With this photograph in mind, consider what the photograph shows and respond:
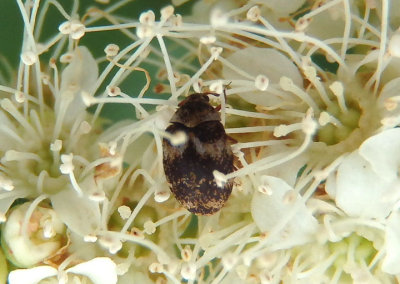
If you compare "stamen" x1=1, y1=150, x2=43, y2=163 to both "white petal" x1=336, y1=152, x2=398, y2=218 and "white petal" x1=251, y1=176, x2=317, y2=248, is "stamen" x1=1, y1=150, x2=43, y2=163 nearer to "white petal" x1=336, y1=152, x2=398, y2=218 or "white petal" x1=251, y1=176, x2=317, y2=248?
"white petal" x1=251, y1=176, x2=317, y2=248

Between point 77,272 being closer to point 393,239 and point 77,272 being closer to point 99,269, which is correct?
point 99,269

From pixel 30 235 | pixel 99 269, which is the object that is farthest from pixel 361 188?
pixel 30 235

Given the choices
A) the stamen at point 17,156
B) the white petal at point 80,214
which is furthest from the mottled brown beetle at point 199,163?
the stamen at point 17,156

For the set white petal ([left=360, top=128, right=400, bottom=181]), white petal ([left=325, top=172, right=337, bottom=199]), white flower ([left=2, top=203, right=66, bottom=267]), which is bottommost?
white flower ([left=2, top=203, right=66, bottom=267])

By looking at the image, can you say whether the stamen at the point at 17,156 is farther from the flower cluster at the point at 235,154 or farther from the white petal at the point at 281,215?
the white petal at the point at 281,215

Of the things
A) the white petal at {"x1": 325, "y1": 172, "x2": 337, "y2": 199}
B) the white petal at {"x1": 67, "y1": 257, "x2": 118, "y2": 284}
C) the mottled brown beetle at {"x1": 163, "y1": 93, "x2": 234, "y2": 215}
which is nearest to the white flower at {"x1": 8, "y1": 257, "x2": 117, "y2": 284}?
the white petal at {"x1": 67, "y1": 257, "x2": 118, "y2": 284}

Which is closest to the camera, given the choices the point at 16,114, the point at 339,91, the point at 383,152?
the point at 383,152

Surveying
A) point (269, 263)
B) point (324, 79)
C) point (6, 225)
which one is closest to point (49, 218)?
point (6, 225)
